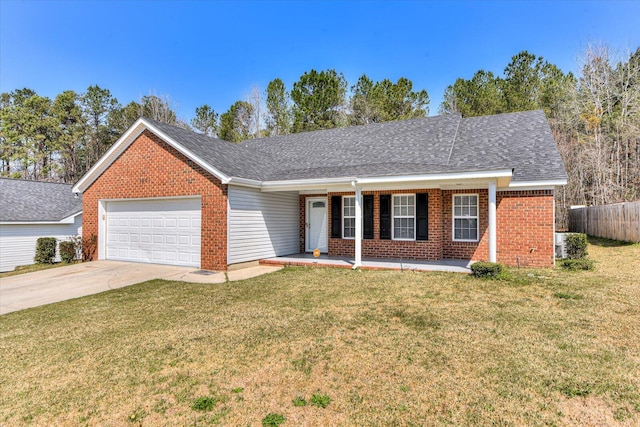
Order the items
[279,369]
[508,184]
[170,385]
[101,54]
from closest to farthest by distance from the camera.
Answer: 1. [170,385]
2. [279,369]
3. [508,184]
4. [101,54]

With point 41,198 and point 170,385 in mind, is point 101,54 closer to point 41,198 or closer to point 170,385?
point 41,198

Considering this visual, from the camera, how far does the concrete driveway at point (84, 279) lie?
7.58 meters

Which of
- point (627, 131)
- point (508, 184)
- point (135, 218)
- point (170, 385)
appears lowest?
point (170, 385)

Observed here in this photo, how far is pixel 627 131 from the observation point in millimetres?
21062

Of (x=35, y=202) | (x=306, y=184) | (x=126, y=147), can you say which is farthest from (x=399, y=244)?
(x=35, y=202)

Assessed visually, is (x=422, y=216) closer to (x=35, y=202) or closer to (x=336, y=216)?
(x=336, y=216)

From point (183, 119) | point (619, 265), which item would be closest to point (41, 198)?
point (183, 119)

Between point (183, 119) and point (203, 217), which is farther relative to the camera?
point (183, 119)

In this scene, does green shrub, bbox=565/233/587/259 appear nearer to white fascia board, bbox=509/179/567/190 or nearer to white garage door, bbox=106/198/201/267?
white fascia board, bbox=509/179/567/190

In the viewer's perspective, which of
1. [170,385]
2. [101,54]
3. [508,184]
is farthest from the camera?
[101,54]

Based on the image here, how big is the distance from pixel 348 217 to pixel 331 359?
8.58m

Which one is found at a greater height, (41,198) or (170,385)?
(41,198)

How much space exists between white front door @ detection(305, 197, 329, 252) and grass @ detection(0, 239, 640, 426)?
6.15 m

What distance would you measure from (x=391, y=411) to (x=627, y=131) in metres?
27.1
